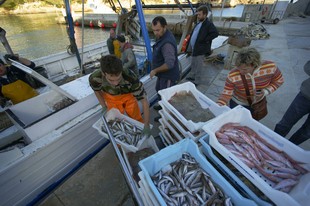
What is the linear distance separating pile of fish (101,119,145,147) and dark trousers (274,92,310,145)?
2.42 m

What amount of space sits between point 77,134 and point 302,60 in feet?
28.5

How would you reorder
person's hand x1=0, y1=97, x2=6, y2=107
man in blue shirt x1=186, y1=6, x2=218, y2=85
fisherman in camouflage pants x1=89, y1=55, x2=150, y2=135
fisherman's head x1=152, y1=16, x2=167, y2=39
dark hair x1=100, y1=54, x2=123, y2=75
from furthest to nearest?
man in blue shirt x1=186, y1=6, x2=218, y2=85, person's hand x1=0, y1=97, x2=6, y2=107, fisherman's head x1=152, y1=16, x2=167, y2=39, fisherman in camouflage pants x1=89, y1=55, x2=150, y2=135, dark hair x1=100, y1=54, x2=123, y2=75

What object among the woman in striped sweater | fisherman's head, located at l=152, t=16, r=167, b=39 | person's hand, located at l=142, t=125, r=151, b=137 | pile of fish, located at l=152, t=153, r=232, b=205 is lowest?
person's hand, located at l=142, t=125, r=151, b=137

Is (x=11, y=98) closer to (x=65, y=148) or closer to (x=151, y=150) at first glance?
(x=65, y=148)

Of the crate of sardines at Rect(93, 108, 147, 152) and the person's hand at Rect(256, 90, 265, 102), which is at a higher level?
the person's hand at Rect(256, 90, 265, 102)

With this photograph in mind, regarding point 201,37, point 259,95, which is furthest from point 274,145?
point 201,37

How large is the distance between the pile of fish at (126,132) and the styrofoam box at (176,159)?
0.81m

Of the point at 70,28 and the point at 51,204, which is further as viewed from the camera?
the point at 70,28

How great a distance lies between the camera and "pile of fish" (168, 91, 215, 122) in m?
2.19

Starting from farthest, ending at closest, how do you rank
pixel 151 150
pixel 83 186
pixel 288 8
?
pixel 288 8
pixel 83 186
pixel 151 150

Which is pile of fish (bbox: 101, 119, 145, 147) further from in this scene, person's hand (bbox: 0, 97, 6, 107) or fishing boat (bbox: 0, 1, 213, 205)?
person's hand (bbox: 0, 97, 6, 107)

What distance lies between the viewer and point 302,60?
6363mm

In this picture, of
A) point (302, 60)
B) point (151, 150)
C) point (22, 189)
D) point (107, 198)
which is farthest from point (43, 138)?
point (302, 60)

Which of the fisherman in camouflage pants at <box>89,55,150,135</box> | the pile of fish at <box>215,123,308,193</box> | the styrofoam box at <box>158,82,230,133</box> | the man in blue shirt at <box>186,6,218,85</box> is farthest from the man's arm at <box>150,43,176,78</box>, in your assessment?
the man in blue shirt at <box>186,6,218,85</box>
